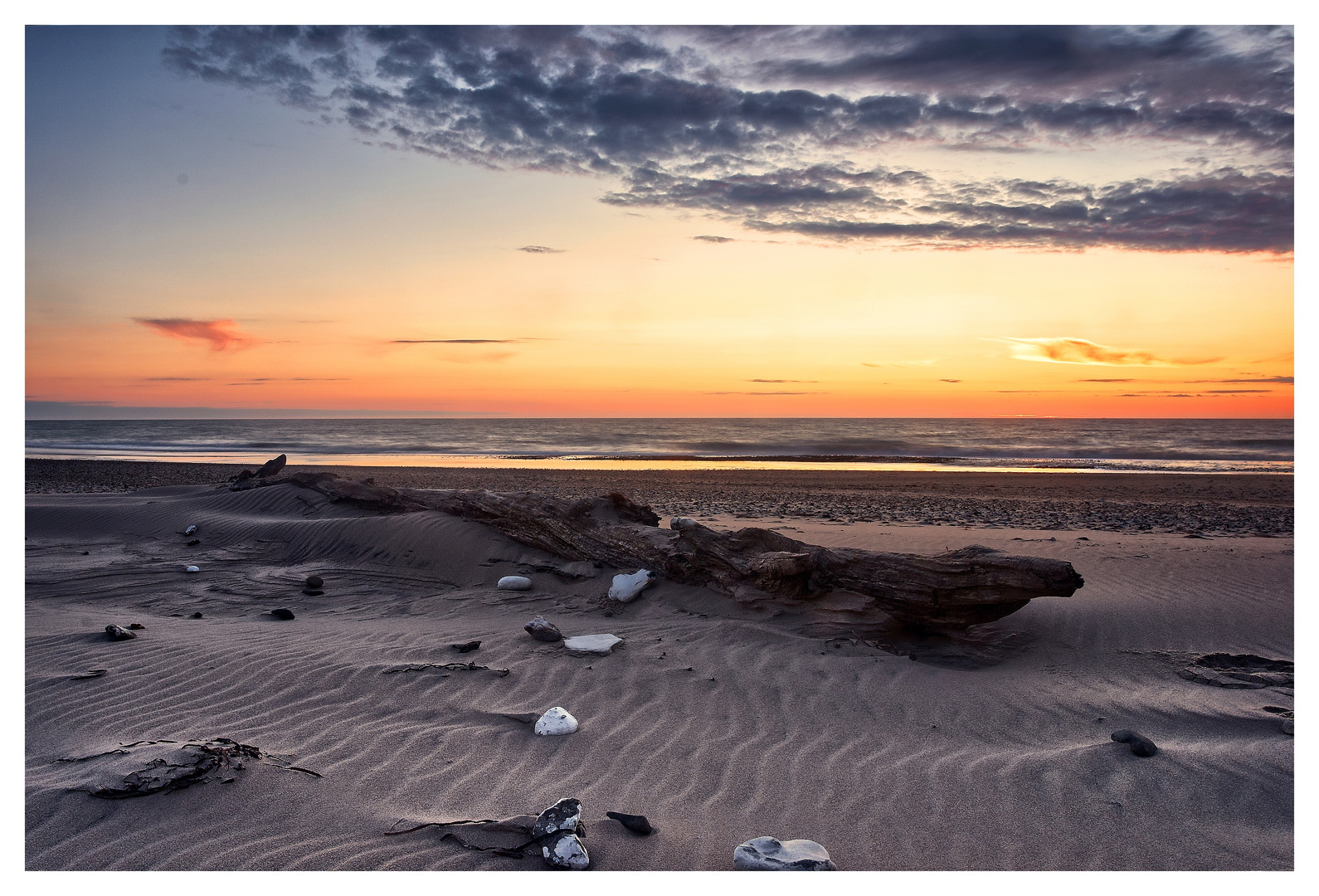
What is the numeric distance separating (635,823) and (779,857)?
655 mm

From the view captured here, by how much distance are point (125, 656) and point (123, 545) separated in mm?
5557

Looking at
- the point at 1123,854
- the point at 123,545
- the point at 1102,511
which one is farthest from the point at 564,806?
the point at 1102,511

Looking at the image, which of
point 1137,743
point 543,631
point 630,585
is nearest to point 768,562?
point 630,585

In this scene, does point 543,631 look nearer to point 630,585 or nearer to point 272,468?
point 630,585

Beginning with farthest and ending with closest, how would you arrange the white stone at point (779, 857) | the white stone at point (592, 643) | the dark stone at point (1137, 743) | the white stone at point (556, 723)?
1. the white stone at point (592, 643)
2. the white stone at point (556, 723)
3. the dark stone at point (1137, 743)
4. the white stone at point (779, 857)

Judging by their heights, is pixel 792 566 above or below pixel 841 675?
above

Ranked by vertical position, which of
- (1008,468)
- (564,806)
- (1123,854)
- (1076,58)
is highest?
(1076,58)

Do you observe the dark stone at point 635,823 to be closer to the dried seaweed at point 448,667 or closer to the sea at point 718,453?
the dried seaweed at point 448,667

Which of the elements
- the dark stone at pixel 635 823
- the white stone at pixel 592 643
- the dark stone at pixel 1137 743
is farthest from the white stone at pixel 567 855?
the dark stone at pixel 1137 743

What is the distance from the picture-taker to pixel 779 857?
2.77 m

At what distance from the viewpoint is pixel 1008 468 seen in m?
26.8

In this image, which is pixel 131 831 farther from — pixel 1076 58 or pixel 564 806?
pixel 1076 58

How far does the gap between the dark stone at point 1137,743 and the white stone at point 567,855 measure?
10.4 feet

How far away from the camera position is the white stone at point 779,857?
108 inches
